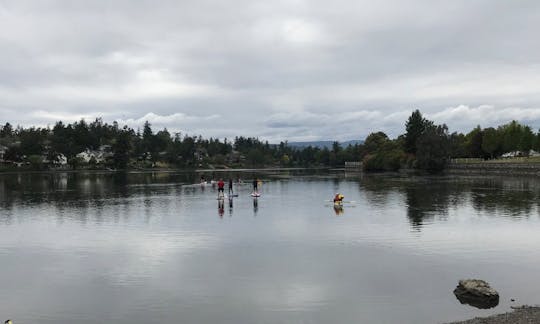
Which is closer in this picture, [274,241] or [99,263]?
[99,263]

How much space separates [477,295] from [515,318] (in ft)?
9.95

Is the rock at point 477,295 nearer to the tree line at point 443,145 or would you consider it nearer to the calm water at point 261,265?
the calm water at point 261,265

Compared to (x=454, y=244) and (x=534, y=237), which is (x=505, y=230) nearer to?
(x=534, y=237)

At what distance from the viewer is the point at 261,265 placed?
88.5 ft

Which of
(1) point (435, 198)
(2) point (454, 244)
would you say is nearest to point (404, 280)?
(2) point (454, 244)

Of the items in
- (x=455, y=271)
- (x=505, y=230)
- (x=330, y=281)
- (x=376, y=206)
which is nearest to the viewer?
(x=330, y=281)

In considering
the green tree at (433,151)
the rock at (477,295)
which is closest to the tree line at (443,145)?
the green tree at (433,151)

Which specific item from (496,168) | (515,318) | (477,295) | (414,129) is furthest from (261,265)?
(414,129)

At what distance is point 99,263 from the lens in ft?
90.5

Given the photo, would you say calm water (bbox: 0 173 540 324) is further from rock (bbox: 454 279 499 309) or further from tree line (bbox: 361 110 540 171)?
tree line (bbox: 361 110 540 171)

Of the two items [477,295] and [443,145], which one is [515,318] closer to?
[477,295]

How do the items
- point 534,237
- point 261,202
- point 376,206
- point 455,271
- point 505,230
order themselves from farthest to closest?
point 261,202 → point 376,206 → point 505,230 → point 534,237 → point 455,271

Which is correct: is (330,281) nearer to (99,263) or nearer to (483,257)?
(483,257)

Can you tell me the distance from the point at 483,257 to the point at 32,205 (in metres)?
52.7
